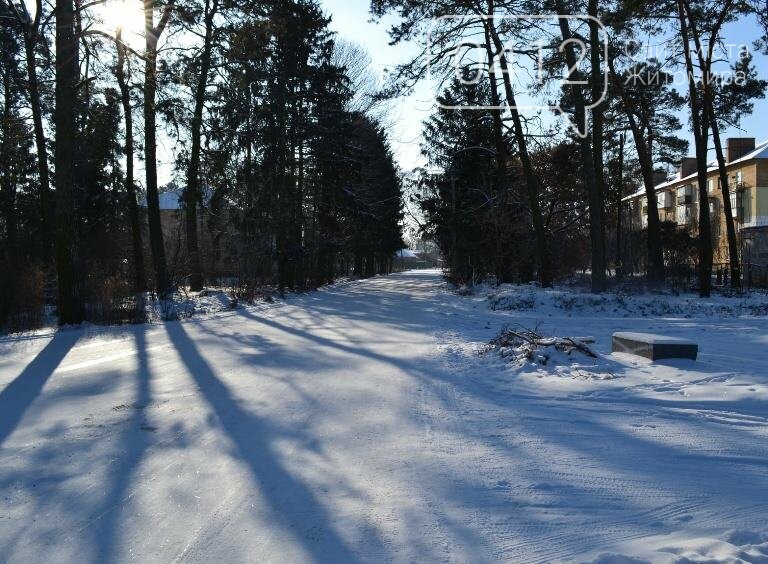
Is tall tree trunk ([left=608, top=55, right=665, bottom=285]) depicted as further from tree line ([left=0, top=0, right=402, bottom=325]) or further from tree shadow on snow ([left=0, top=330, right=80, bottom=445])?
tree shadow on snow ([left=0, top=330, right=80, bottom=445])

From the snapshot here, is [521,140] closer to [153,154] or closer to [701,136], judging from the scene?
[701,136]

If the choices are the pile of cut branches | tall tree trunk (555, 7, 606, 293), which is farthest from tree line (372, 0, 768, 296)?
the pile of cut branches

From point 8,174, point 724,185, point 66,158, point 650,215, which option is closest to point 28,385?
point 66,158

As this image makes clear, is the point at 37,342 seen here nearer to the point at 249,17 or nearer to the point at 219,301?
the point at 219,301

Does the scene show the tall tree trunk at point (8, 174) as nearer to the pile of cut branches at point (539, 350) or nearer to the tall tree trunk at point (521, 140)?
the pile of cut branches at point (539, 350)

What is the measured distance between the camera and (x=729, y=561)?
278cm

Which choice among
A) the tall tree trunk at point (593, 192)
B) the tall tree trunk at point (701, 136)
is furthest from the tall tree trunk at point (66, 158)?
the tall tree trunk at point (701, 136)

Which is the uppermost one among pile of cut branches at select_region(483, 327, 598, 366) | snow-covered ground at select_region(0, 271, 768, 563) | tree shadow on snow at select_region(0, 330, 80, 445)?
tree shadow on snow at select_region(0, 330, 80, 445)

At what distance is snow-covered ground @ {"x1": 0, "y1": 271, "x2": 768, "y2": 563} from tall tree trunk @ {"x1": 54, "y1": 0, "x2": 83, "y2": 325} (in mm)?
4337

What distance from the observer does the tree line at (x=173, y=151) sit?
12914mm

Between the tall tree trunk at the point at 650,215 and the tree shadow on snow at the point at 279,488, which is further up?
the tall tree trunk at the point at 650,215

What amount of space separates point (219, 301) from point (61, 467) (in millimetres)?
14148

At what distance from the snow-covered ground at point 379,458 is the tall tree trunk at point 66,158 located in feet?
14.2

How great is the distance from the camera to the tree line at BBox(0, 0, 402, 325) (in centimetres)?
1291
